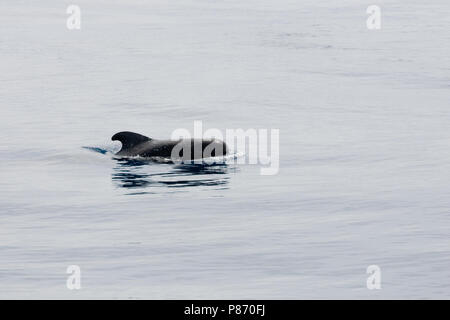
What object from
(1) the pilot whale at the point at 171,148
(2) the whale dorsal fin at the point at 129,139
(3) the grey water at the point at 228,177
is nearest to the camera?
(3) the grey water at the point at 228,177

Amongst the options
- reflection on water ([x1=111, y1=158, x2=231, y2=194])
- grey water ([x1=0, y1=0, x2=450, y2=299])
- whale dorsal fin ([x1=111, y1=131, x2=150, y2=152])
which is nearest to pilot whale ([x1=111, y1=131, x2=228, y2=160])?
whale dorsal fin ([x1=111, y1=131, x2=150, y2=152])

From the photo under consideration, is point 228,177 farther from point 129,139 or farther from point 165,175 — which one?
point 129,139

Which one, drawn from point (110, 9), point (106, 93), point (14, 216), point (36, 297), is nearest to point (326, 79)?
point (106, 93)

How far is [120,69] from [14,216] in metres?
23.5

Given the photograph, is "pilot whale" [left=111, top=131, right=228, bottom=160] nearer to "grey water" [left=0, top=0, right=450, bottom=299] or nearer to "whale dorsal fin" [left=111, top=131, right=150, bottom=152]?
"whale dorsal fin" [left=111, top=131, right=150, bottom=152]

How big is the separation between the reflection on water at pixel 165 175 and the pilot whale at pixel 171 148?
32 cm

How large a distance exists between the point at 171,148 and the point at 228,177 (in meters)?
1.72

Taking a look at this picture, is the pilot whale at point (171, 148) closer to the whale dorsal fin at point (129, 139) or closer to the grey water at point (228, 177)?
the whale dorsal fin at point (129, 139)

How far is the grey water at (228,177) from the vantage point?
13.0 m

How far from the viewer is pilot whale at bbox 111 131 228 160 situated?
20141 mm

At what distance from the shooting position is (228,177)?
1900 centimetres

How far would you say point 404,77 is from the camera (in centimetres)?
3628

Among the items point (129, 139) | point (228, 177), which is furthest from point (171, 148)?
point (228, 177)

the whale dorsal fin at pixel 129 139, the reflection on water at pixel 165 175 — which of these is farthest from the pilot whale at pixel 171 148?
the reflection on water at pixel 165 175
